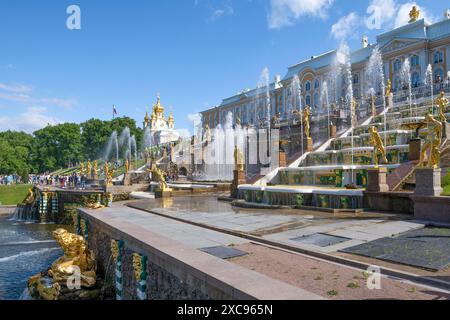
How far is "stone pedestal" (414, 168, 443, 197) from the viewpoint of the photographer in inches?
386

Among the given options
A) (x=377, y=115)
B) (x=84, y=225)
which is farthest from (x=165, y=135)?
(x=84, y=225)

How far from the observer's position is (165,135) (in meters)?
84.7

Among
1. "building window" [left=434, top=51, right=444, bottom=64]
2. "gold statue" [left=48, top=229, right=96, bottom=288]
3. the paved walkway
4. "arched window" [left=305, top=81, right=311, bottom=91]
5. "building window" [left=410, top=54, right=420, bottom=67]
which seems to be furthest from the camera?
"arched window" [left=305, top=81, right=311, bottom=91]

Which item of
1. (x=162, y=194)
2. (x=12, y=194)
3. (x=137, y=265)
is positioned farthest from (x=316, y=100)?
(x=137, y=265)

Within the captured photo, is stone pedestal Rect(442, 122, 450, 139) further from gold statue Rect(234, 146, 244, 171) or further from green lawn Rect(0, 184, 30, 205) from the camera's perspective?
green lawn Rect(0, 184, 30, 205)

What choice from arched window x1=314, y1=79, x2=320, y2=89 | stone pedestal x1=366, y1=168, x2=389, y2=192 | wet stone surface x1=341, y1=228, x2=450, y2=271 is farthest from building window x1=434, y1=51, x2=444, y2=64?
wet stone surface x1=341, y1=228, x2=450, y2=271

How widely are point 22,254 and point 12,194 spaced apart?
30.8 metres

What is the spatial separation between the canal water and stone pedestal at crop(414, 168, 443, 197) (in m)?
12.3

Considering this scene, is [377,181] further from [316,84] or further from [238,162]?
[316,84]

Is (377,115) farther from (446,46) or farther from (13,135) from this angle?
(13,135)

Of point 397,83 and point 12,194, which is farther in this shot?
point 397,83

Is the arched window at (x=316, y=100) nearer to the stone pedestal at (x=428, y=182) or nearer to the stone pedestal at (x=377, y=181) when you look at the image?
the stone pedestal at (x=377, y=181)

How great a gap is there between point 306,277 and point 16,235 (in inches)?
893

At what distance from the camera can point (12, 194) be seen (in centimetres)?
4253
